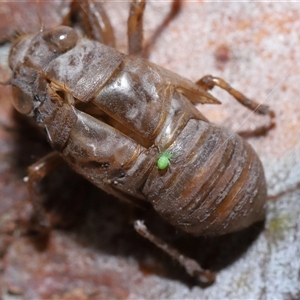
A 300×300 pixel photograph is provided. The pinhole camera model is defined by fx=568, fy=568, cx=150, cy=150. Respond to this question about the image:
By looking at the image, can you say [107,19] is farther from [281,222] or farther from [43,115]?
[281,222]

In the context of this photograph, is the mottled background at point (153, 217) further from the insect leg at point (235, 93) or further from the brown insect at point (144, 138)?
the brown insect at point (144, 138)

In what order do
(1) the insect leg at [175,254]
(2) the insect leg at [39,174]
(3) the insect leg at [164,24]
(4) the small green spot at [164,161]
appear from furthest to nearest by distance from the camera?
(3) the insect leg at [164,24], (2) the insect leg at [39,174], (1) the insect leg at [175,254], (4) the small green spot at [164,161]

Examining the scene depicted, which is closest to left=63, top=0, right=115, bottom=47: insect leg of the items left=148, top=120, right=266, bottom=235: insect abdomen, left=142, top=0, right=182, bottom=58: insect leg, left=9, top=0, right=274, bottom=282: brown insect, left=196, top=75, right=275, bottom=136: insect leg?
left=142, top=0, right=182, bottom=58: insect leg

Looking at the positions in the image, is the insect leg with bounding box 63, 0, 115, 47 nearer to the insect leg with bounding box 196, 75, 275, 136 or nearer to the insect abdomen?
the insect leg with bounding box 196, 75, 275, 136

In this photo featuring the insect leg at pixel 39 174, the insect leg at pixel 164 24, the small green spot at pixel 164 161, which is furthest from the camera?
the insect leg at pixel 164 24

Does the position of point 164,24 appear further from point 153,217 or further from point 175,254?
point 175,254

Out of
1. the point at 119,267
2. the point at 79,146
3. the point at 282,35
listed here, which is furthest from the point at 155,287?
the point at 282,35

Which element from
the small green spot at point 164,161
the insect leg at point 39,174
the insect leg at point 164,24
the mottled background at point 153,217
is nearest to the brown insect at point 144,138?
the small green spot at point 164,161
